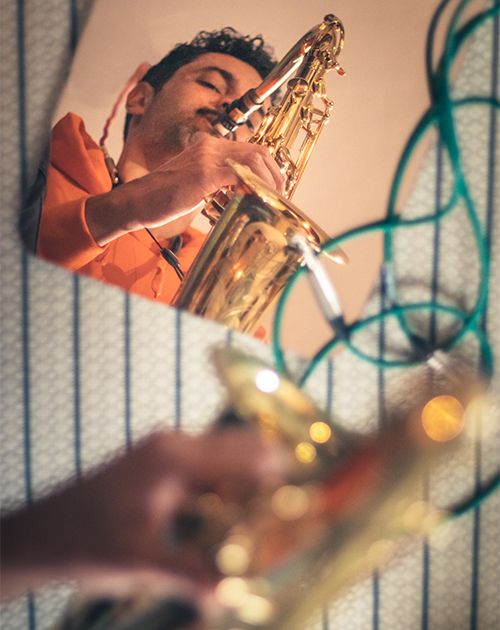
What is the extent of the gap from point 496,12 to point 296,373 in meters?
0.65

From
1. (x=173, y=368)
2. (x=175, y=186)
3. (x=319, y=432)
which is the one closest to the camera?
(x=319, y=432)

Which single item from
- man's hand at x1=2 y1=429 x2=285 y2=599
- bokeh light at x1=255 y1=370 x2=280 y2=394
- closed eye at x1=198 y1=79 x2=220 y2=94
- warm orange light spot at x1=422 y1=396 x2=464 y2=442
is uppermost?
closed eye at x1=198 y1=79 x2=220 y2=94

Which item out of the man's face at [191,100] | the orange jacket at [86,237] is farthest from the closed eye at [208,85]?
the orange jacket at [86,237]

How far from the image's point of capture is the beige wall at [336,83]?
578 mm

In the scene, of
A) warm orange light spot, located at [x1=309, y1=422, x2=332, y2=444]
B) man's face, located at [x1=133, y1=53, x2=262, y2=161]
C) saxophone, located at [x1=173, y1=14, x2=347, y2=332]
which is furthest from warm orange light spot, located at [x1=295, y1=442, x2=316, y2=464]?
man's face, located at [x1=133, y1=53, x2=262, y2=161]

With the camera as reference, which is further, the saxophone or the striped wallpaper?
the striped wallpaper

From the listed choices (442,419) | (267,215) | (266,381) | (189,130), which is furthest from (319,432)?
(189,130)

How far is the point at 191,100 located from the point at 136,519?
1.77 ft

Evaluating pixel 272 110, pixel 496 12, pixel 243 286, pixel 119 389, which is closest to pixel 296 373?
pixel 243 286

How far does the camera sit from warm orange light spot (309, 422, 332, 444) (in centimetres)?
37

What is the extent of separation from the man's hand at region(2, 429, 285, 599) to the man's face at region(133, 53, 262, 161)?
0.46 m

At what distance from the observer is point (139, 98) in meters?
0.57

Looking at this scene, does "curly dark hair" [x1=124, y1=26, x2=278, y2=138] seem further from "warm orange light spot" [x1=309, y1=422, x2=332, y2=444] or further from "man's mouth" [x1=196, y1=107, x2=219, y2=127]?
"warm orange light spot" [x1=309, y1=422, x2=332, y2=444]

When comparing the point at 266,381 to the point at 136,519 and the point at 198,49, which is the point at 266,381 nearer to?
the point at 136,519
